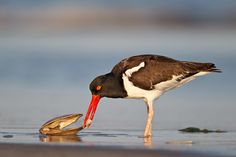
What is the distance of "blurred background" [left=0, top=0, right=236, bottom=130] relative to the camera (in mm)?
14688

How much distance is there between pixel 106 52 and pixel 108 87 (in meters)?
11.5

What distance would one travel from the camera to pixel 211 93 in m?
17.0

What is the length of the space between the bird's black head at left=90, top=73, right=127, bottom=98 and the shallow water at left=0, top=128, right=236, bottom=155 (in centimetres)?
78

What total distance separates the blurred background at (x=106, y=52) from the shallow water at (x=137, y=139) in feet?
2.71

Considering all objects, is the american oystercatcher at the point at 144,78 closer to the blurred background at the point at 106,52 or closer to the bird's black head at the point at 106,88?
the bird's black head at the point at 106,88

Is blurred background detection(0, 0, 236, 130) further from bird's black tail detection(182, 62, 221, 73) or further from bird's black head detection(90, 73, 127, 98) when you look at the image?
bird's black tail detection(182, 62, 221, 73)

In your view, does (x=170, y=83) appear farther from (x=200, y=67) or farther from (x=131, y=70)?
(x=131, y=70)

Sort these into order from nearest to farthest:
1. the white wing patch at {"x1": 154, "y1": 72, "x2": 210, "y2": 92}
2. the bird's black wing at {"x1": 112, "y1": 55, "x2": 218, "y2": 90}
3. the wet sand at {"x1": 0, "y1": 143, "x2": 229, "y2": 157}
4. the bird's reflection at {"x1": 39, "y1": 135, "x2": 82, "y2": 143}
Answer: the wet sand at {"x1": 0, "y1": 143, "x2": 229, "y2": 157} < the bird's reflection at {"x1": 39, "y1": 135, "x2": 82, "y2": 143} < the bird's black wing at {"x1": 112, "y1": 55, "x2": 218, "y2": 90} < the white wing patch at {"x1": 154, "y1": 72, "x2": 210, "y2": 92}

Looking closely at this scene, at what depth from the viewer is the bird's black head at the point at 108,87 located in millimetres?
13266

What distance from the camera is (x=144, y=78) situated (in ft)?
43.4

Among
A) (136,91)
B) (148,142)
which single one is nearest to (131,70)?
(136,91)

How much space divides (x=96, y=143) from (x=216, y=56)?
12.6 m

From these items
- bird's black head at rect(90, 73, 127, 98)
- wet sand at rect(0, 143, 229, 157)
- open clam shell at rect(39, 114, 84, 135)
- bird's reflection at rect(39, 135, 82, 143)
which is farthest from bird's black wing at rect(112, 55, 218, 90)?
wet sand at rect(0, 143, 229, 157)

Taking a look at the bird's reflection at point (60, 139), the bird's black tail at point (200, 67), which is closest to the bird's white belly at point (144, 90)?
the bird's black tail at point (200, 67)
